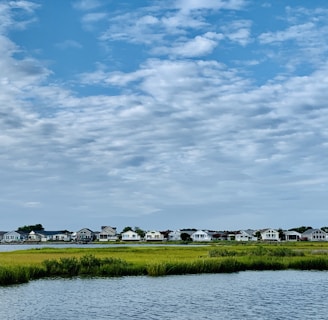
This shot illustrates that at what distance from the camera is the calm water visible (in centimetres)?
3119

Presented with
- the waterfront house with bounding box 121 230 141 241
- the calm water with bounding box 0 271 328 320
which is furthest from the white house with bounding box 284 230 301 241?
the calm water with bounding box 0 271 328 320

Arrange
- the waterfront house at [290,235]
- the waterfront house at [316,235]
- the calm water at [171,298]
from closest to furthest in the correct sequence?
the calm water at [171,298] → the waterfront house at [316,235] → the waterfront house at [290,235]

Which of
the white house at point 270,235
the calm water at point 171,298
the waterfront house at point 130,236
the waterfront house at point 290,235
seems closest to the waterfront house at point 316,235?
the waterfront house at point 290,235

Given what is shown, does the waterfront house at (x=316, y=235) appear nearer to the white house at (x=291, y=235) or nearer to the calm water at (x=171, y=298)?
the white house at (x=291, y=235)

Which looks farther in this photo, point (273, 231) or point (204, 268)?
point (273, 231)

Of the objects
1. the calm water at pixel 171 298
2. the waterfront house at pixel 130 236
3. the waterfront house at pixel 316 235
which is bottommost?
the calm water at pixel 171 298

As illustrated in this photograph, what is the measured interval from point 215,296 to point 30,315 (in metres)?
13.9

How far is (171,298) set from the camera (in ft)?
120

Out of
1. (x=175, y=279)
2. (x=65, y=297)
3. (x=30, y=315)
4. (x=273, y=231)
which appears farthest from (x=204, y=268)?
(x=273, y=231)

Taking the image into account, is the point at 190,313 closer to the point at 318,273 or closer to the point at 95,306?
the point at 95,306

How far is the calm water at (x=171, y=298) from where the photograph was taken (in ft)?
102

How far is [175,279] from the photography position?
4641cm

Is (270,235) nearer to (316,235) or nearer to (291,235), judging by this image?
(291,235)

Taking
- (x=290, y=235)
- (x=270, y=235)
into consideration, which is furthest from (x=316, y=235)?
(x=270, y=235)
